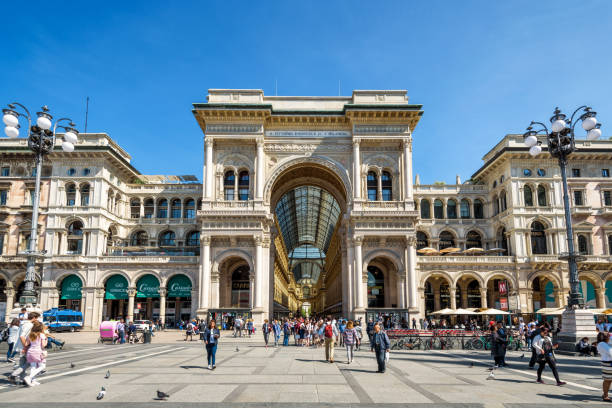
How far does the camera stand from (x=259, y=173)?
46.1 meters

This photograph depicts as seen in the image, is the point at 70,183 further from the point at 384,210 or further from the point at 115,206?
the point at 384,210

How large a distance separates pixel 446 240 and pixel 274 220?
71.0ft

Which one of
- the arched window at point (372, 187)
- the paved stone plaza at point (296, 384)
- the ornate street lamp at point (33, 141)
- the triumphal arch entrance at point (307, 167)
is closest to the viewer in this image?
the paved stone plaza at point (296, 384)

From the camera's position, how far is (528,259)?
51.4m

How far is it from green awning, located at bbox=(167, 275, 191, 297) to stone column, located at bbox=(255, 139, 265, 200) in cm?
1246

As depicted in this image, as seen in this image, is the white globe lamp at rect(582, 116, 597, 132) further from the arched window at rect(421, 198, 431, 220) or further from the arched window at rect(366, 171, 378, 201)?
the arched window at rect(421, 198, 431, 220)

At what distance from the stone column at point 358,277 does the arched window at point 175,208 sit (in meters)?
24.3

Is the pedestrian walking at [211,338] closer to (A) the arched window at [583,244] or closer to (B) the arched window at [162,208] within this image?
(B) the arched window at [162,208]

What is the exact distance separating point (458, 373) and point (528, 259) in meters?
39.0

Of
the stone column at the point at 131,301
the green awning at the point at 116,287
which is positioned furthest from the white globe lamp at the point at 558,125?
the green awning at the point at 116,287

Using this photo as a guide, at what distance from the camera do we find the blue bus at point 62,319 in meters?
45.0

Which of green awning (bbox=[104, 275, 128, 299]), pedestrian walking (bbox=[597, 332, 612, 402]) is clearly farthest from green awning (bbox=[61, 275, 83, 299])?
pedestrian walking (bbox=[597, 332, 612, 402])

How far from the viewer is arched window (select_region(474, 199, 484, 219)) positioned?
195 ft

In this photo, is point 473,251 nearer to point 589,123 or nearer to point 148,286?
point 589,123
